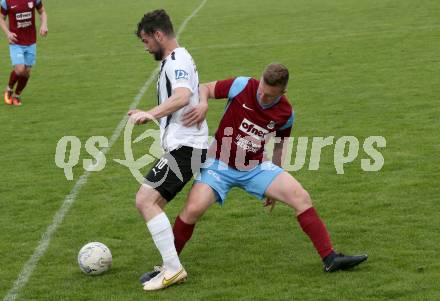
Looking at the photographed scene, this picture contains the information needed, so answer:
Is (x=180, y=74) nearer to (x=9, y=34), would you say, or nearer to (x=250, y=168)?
(x=250, y=168)

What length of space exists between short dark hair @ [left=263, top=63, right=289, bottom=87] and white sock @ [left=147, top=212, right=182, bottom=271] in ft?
4.73

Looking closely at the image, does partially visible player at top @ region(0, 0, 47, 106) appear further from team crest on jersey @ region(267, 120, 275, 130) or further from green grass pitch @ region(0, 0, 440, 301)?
team crest on jersey @ region(267, 120, 275, 130)

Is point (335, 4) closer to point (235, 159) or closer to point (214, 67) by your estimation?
point (214, 67)

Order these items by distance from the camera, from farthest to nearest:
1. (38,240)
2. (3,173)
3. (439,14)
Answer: (439,14) < (3,173) < (38,240)

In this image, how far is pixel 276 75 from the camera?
7.22 meters

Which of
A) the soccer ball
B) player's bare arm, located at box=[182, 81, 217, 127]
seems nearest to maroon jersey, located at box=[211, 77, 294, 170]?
player's bare arm, located at box=[182, 81, 217, 127]

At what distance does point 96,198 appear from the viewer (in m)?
10.5

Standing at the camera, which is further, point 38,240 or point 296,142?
point 296,142

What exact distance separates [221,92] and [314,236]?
1482 mm

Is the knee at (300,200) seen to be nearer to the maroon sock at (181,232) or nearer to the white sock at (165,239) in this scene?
the maroon sock at (181,232)

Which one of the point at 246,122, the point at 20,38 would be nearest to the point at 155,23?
the point at 246,122

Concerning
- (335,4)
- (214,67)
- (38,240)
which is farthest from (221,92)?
(335,4)

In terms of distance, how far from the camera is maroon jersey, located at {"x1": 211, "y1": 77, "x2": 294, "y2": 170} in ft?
25.2

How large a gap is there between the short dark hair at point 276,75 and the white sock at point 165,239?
1.44m
